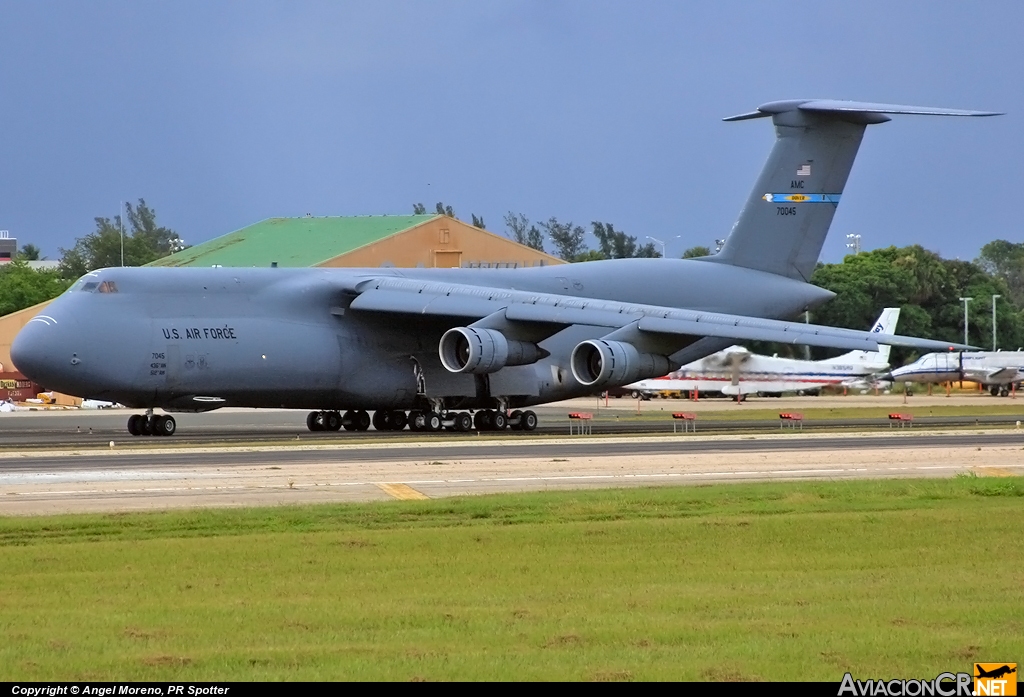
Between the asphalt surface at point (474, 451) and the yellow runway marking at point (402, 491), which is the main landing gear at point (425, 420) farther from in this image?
the yellow runway marking at point (402, 491)

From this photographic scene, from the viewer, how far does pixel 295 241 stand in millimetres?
67500

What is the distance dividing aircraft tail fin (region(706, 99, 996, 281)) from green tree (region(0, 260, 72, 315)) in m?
47.9

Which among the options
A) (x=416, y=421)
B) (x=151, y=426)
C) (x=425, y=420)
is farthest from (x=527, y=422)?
(x=151, y=426)

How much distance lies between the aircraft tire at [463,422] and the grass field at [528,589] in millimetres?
16727

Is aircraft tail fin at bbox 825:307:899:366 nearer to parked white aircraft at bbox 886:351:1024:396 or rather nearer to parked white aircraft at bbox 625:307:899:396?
parked white aircraft at bbox 625:307:899:396

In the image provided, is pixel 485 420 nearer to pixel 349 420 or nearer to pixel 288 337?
pixel 349 420

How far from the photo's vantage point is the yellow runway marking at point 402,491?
57.8 feet

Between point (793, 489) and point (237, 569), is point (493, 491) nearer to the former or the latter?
point (793, 489)

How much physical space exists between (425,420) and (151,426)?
6.00 meters

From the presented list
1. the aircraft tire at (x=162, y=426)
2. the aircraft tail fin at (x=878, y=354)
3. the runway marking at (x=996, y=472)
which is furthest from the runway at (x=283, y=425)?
the aircraft tail fin at (x=878, y=354)

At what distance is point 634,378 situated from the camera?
108 ft

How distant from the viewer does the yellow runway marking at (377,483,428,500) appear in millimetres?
17625

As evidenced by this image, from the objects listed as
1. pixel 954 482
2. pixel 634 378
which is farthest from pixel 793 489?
pixel 634 378

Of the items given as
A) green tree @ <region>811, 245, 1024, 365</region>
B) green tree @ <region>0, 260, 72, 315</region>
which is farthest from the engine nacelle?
green tree @ <region>0, 260, 72, 315</region>
